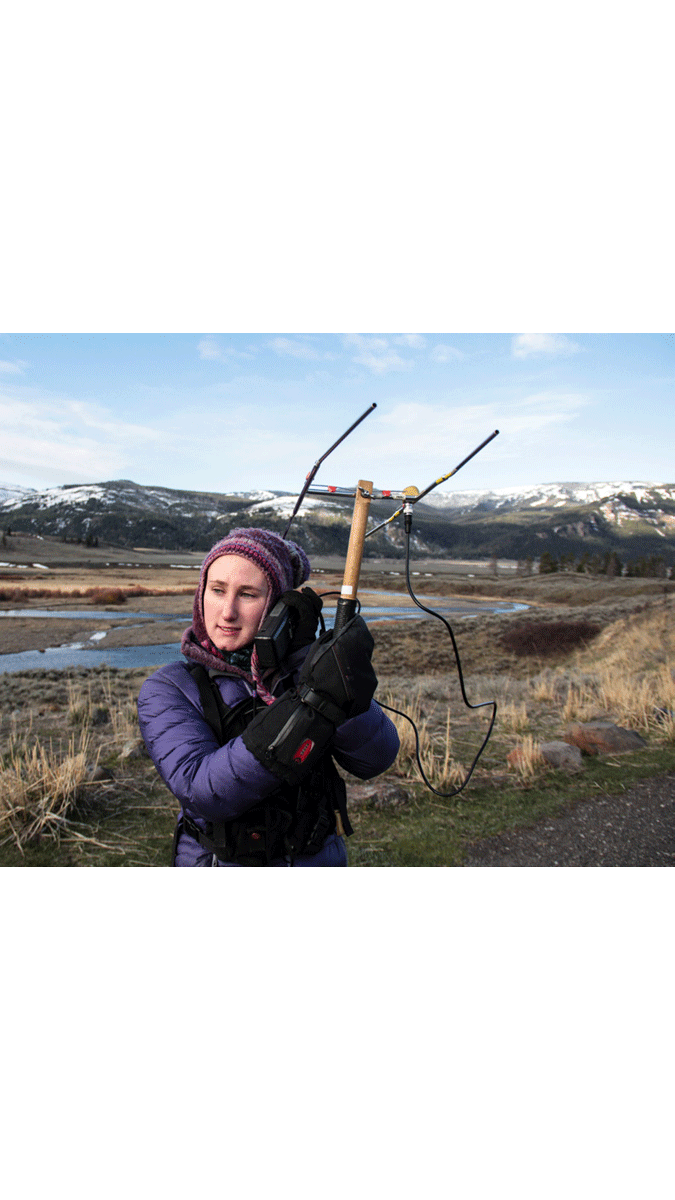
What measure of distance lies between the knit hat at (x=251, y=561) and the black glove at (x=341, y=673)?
8.0 inches

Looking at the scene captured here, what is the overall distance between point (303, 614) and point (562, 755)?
3538 mm

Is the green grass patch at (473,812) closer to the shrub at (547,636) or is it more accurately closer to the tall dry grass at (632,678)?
the tall dry grass at (632,678)

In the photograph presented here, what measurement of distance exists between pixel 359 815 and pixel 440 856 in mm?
624

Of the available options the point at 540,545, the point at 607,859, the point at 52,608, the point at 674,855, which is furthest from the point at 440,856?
the point at 540,545

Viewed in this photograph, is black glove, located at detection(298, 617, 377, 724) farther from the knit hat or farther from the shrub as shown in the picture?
the shrub

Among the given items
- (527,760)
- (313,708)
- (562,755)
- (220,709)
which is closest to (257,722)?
(313,708)

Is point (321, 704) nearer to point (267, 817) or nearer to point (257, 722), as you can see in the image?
point (257, 722)

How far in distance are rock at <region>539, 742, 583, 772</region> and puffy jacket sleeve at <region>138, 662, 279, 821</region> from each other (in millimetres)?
3488

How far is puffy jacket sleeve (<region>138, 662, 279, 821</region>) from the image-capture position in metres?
1.09

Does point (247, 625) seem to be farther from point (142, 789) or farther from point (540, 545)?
point (540, 545)

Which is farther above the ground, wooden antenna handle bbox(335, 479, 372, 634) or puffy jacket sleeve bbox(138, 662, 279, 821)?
wooden antenna handle bbox(335, 479, 372, 634)

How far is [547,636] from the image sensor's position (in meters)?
10.0

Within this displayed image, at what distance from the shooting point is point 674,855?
2758 mm

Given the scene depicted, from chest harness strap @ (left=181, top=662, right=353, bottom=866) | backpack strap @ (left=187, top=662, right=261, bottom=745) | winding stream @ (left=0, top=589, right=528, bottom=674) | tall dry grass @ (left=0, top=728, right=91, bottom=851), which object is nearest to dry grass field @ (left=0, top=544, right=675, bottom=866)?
tall dry grass @ (left=0, top=728, right=91, bottom=851)
